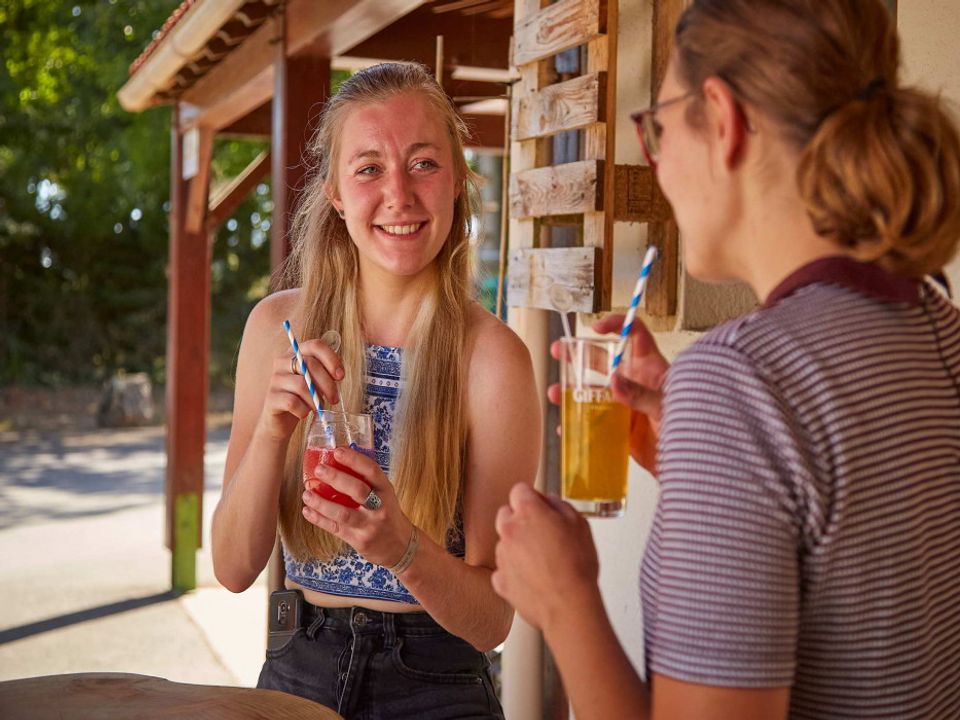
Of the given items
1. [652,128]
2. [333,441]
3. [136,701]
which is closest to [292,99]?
[333,441]

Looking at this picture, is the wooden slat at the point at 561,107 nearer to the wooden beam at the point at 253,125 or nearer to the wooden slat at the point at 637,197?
the wooden slat at the point at 637,197

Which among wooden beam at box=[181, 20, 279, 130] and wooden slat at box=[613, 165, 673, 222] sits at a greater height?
wooden beam at box=[181, 20, 279, 130]

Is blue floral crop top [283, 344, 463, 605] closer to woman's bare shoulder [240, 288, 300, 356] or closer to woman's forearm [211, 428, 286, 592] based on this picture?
woman's forearm [211, 428, 286, 592]

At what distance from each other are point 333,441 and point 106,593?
199 inches

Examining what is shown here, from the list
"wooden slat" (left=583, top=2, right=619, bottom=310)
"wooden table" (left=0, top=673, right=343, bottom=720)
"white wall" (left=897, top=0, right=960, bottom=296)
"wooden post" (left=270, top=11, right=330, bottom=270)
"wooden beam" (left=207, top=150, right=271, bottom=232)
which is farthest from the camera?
"wooden beam" (left=207, top=150, right=271, bottom=232)

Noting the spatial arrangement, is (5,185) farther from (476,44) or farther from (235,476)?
(235,476)

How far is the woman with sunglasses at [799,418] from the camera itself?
964mm

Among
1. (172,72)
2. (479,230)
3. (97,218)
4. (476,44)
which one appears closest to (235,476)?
(479,230)

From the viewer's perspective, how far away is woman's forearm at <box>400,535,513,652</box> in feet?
6.11

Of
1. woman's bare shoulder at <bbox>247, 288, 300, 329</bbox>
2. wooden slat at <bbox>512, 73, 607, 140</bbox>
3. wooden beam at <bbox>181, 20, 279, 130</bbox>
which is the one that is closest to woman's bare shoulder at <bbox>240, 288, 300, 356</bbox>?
woman's bare shoulder at <bbox>247, 288, 300, 329</bbox>

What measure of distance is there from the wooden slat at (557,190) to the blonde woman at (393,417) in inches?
16.0

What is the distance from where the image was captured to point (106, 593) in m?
6.31

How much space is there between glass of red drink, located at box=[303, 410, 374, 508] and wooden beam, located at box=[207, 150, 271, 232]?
16.7ft

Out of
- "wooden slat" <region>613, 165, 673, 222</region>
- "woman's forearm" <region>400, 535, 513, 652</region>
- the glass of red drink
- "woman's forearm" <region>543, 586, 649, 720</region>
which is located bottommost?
"woman's forearm" <region>400, 535, 513, 652</region>
